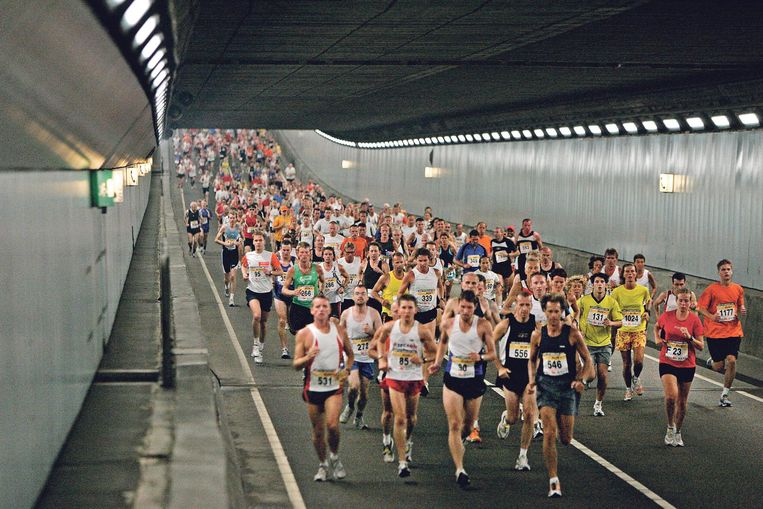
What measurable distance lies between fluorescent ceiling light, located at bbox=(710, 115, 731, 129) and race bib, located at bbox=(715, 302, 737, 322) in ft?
17.8

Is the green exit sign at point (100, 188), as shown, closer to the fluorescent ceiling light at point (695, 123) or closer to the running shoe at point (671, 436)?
the running shoe at point (671, 436)

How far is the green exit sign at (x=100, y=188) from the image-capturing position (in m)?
14.5

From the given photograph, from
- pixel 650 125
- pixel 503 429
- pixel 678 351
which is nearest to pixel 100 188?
pixel 503 429

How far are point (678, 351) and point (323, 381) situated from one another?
176 inches

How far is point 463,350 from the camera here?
11.7 metres

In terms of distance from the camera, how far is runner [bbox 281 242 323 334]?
17438 millimetres

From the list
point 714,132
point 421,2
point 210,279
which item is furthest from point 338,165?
point 421,2

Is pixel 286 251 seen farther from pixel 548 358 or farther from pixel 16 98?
pixel 16 98

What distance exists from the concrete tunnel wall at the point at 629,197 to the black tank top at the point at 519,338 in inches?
319

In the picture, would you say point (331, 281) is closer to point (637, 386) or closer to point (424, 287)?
point (424, 287)

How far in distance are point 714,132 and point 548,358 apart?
11775mm

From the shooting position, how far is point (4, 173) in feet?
21.6

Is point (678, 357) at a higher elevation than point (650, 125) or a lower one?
lower

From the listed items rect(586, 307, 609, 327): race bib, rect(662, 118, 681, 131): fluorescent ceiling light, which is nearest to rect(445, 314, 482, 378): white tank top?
rect(586, 307, 609, 327): race bib
